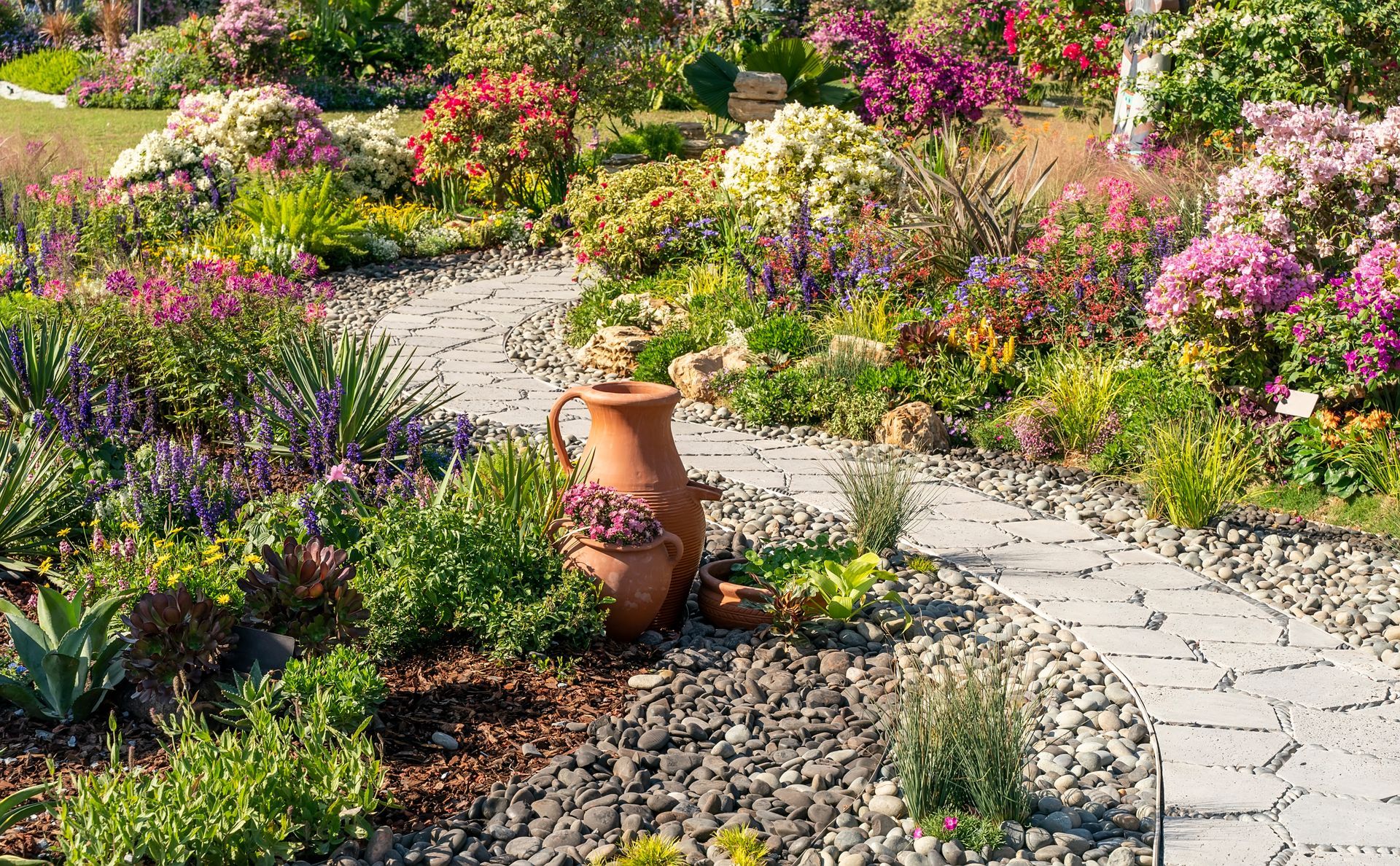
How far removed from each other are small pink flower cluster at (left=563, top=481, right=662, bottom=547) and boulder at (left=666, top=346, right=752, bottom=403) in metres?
3.18

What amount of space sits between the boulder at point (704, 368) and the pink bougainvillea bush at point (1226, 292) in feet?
7.47

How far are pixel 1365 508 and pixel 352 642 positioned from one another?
4655 millimetres

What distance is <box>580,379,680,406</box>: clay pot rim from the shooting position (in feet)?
Result: 13.8

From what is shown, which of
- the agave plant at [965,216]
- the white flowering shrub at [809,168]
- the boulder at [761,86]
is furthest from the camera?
the boulder at [761,86]

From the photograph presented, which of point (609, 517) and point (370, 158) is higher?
point (370, 158)

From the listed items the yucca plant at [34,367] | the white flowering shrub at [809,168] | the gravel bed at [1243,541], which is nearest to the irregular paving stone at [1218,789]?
the gravel bed at [1243,541]

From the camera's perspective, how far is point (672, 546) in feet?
13.6

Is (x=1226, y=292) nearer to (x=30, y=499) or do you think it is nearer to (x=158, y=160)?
(x=30, y=499)

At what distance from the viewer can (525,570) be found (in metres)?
4.01

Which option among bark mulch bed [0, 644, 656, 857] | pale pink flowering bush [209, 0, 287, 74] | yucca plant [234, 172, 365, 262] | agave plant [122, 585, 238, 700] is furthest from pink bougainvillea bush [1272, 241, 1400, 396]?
pale pink flowering bush [209, 0, 287, 74]

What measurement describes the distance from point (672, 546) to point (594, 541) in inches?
11.1

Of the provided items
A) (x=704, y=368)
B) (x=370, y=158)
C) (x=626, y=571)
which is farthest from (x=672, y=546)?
(x=370, y=158)

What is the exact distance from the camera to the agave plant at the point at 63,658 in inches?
128

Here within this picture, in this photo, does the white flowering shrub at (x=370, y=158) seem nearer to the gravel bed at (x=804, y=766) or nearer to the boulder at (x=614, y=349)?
the boulder at (x=614, y=349)
